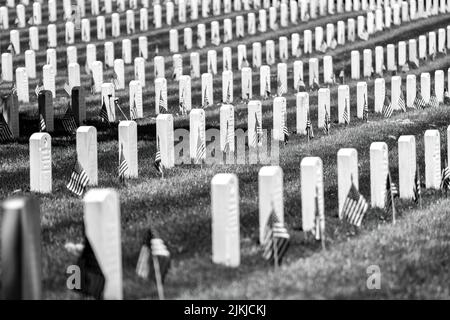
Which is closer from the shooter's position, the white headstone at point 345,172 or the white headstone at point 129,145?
the white headstone at point 345,172

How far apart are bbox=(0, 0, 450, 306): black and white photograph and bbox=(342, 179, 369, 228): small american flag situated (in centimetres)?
1

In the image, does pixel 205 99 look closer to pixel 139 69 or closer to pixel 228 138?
pixel 139 69

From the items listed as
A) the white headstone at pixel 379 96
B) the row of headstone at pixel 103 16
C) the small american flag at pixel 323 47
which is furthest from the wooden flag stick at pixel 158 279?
the small american flag at pixel 323 47

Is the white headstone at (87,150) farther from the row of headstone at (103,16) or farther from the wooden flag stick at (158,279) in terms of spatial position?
the row of headstone at (103,16)

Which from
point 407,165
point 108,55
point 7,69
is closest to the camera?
point 407,165

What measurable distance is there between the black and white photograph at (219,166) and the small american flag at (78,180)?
0.02 metres

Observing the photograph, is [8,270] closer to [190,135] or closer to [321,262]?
[321,262]

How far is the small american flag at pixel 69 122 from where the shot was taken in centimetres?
1934

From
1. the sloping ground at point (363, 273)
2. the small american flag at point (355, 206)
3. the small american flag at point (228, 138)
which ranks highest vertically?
the small american flag at point (228, 138)

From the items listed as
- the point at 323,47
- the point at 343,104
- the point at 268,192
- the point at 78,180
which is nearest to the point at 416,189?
the point at 268,192

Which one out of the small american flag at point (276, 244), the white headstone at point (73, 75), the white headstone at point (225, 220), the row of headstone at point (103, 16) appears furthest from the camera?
the row of headstone at point (103, 16)

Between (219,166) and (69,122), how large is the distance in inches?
181

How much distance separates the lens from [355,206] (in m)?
11.4
